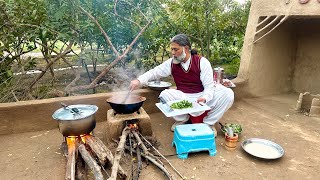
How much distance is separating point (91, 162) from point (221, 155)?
198 centimetres

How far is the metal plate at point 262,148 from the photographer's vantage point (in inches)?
155

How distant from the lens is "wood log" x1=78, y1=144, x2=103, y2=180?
308cm

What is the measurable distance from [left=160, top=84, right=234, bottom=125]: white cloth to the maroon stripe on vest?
0.12 metres

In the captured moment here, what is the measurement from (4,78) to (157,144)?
Result: 4.08 meters

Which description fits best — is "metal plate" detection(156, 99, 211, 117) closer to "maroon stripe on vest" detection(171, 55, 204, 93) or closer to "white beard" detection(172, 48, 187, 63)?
"maroon stripe on vest" detection(171, 55, 204, 93)

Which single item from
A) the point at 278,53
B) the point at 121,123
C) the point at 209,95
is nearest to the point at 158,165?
the point at 121,123

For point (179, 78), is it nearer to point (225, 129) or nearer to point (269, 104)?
point (225, 129)

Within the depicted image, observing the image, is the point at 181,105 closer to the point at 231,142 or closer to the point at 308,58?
the point at 231,142

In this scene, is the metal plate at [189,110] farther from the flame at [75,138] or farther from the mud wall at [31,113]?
the mud wall at [31,113]

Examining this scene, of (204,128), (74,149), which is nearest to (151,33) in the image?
(204,128)

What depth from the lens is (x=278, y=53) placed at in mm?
6840

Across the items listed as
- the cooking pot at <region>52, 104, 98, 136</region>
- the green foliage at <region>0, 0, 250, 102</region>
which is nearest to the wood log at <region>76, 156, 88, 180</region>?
the cooking pot at <region>52, 104, 98, 136</region>

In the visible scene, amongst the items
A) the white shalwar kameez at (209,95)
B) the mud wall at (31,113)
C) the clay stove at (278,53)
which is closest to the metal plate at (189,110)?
the white shalwar kameez at (209,95)

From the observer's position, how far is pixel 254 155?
12.8 ft
